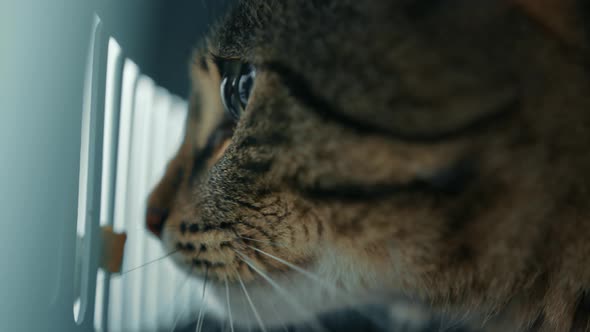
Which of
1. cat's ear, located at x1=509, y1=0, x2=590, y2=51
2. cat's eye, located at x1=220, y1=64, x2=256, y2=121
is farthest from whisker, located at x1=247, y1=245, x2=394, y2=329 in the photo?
cat's ear, located at x1=509, y1=0, x2=590, y2=51

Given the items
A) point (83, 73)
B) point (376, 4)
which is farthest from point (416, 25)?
point (83, 73)

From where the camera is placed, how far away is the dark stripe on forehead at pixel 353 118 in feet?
1.16

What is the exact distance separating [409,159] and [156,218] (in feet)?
1.17

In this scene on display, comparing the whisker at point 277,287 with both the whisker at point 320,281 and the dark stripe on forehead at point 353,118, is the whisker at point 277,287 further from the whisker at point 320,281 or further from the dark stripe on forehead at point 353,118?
the dark stripe on forehead at point 353,118

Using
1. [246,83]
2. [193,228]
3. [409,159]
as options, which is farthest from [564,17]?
[193,228]

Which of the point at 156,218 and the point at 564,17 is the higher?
the point at 564,17

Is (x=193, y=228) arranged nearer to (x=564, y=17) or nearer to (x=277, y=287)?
(x=277, y=287)

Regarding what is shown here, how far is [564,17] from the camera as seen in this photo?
0.34m

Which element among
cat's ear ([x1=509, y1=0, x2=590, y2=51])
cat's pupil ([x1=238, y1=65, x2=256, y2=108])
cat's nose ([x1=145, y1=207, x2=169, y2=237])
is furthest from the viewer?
cat's nose ([x1=145, y1=207, x2=169, y2=237])

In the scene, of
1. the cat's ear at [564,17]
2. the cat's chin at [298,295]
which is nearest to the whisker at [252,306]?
the cat's chin at [298,295]

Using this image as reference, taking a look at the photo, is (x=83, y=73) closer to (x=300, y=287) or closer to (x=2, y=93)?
(x=2, y=93)

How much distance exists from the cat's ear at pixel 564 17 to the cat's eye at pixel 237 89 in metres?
0.24

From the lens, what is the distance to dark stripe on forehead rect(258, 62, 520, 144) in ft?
1.16

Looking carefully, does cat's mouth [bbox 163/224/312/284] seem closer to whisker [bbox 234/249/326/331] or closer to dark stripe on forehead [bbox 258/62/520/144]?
whisker [bbox 234/249/326/331]
